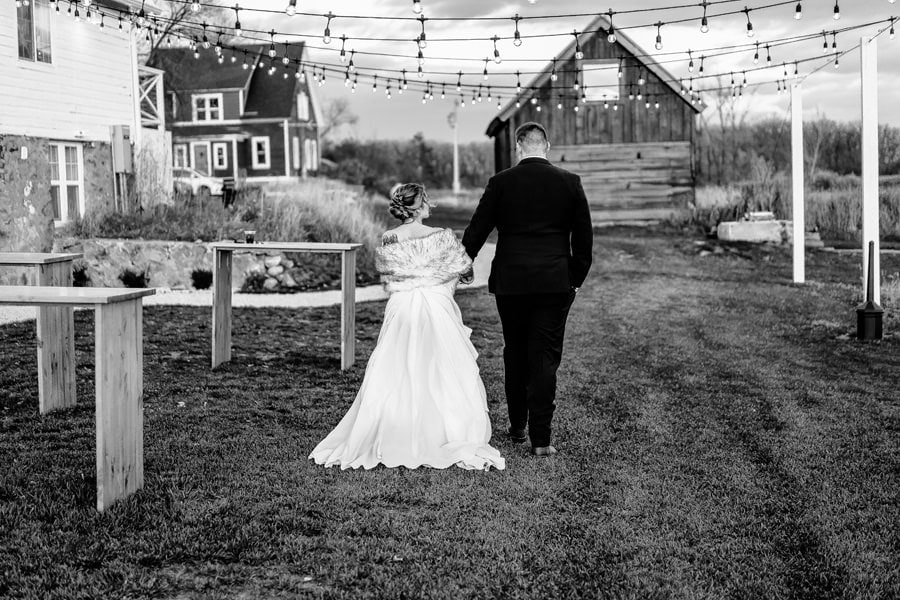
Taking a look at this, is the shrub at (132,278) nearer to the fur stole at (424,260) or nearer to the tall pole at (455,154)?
the fur stole at (424,260)

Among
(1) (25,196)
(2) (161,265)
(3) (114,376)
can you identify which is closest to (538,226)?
(3) (114,376)

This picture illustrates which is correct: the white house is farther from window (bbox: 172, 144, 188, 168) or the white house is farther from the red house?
Result: window (bbox: 172, 144, 188, 168)

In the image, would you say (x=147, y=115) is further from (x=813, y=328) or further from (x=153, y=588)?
(x=153, y=588)

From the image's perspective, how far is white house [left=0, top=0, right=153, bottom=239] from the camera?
55.0ft

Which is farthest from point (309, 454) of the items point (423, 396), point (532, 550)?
point (532, 550)

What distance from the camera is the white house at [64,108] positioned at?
1675 centimetres

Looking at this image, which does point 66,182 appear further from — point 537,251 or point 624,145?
point 624,145

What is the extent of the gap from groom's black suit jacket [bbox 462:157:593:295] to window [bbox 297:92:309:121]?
46.3 meters

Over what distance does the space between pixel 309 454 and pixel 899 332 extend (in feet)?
26.0

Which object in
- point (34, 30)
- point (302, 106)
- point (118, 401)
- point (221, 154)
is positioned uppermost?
point (302, 106)

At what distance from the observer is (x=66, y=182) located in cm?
1880

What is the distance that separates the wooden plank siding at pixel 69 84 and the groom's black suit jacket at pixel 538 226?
13.0 m

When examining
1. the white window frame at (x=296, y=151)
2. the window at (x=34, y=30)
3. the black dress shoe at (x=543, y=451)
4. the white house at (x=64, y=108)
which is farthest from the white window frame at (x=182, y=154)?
the black dress shoe at (x=543, y=451)

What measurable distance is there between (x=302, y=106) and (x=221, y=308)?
144ft
